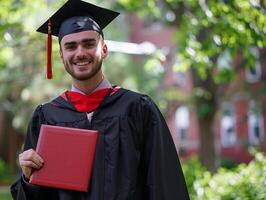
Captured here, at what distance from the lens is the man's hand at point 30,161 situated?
6.95 ft

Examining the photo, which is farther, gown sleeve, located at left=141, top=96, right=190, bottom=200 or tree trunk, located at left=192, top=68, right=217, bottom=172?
tree trunk, located at left=192, top=68, right=217, bottom=172

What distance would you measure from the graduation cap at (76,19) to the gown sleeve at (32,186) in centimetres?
45

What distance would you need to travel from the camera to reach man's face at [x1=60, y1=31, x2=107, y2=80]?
2.25 meters

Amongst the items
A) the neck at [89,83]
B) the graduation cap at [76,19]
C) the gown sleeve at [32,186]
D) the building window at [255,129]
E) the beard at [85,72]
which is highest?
the graduation cap at [76,19]

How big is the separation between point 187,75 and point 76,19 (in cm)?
1978

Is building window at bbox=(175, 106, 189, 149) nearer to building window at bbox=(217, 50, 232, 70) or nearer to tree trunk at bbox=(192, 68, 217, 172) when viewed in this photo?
tree trunk at bbox=(192, 68, 217, 172)

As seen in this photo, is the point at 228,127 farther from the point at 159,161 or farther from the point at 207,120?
the point at 159,161

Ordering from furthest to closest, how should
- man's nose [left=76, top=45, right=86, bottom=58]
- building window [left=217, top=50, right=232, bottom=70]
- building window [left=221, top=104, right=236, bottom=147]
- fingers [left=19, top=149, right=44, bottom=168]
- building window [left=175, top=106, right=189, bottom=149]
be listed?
1. building window [left=175, top=106, right=189, bottom=149]
2. building window [left=221, top=104, right=236, bottom=147]
3. building window [left=217, top=50, right=232, bottom=70]
4. man's nose [left=76, top=45, right=86, bottom=58]
5. fingers [left=19, top=149, right=44, bottom=168]

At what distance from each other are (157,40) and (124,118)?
21.8 meters

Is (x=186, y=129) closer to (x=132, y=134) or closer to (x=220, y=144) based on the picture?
(x=220, y=144)

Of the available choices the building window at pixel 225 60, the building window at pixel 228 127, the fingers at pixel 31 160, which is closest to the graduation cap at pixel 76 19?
the fingers at pixel 31 160

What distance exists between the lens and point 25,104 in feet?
47.8

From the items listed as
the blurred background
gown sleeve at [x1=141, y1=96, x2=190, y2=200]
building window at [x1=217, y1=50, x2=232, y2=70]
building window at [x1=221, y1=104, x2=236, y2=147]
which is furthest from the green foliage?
building window at [x1=221, y1=104, x2=236, y2=147]

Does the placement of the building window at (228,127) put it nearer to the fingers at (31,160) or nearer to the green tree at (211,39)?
the green tree at (211,39)
